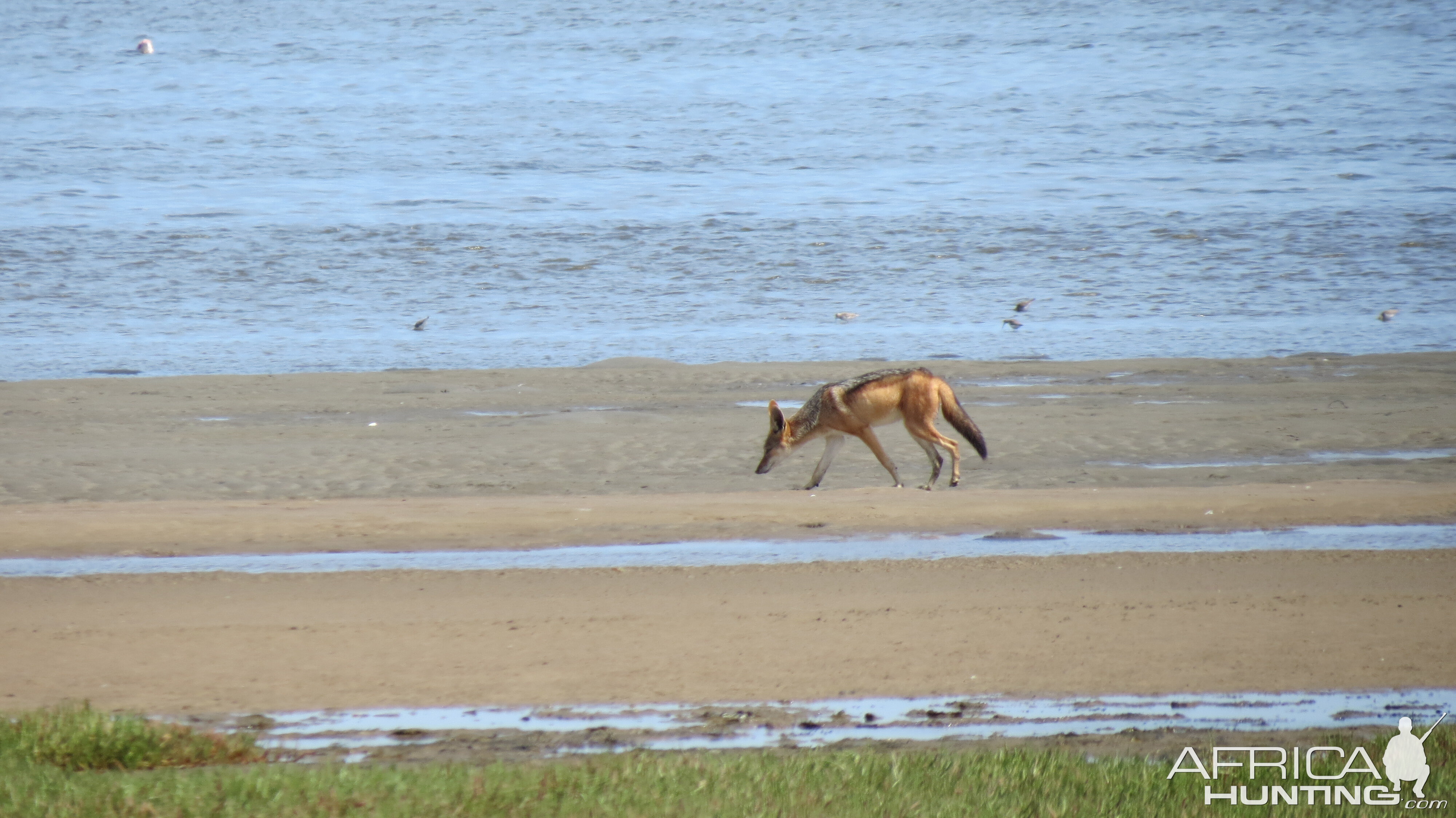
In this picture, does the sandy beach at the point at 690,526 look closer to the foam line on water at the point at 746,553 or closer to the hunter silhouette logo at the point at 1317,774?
the foam line on water at the point at 746,553

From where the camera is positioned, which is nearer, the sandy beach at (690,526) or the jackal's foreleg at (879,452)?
the sandy beach at (690,526)

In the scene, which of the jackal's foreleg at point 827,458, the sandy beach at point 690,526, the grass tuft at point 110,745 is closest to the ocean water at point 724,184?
the sandy beach at point 690,526

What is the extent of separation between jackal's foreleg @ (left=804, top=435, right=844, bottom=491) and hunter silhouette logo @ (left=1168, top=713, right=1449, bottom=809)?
6.52 metres

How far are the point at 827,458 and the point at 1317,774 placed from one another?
7.08 metres

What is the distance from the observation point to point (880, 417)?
492 inches

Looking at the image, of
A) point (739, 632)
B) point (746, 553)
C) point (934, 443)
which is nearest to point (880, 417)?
point (934, 443)

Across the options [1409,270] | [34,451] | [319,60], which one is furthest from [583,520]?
[319,60]

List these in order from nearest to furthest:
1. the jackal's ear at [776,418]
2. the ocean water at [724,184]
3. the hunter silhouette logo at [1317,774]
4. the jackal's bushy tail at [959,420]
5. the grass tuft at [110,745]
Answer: the hunter silhouette logo at [1317,774]
the grass tuft at [110,745]
the jackal's bushy tail at [959,420]
the jackal's ear at [776,418]
the ocean water at [724,184]

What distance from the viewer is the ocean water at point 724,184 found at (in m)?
21.8

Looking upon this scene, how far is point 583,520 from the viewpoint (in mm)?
10711

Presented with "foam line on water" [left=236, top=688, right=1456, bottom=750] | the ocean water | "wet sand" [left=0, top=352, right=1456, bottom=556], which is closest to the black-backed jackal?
"wet sand" [left=0, top=352, right=1456, bottom=556]

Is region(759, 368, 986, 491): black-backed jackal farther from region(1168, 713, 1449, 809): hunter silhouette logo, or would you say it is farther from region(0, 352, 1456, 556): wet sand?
region(1168, 713, 1449, 809): hunter silhouette logo

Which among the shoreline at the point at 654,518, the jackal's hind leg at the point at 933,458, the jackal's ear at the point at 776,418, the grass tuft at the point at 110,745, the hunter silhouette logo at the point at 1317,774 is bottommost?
the jackal's hind leg at the point at 933,458

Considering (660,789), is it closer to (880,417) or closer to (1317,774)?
(1317,774)
